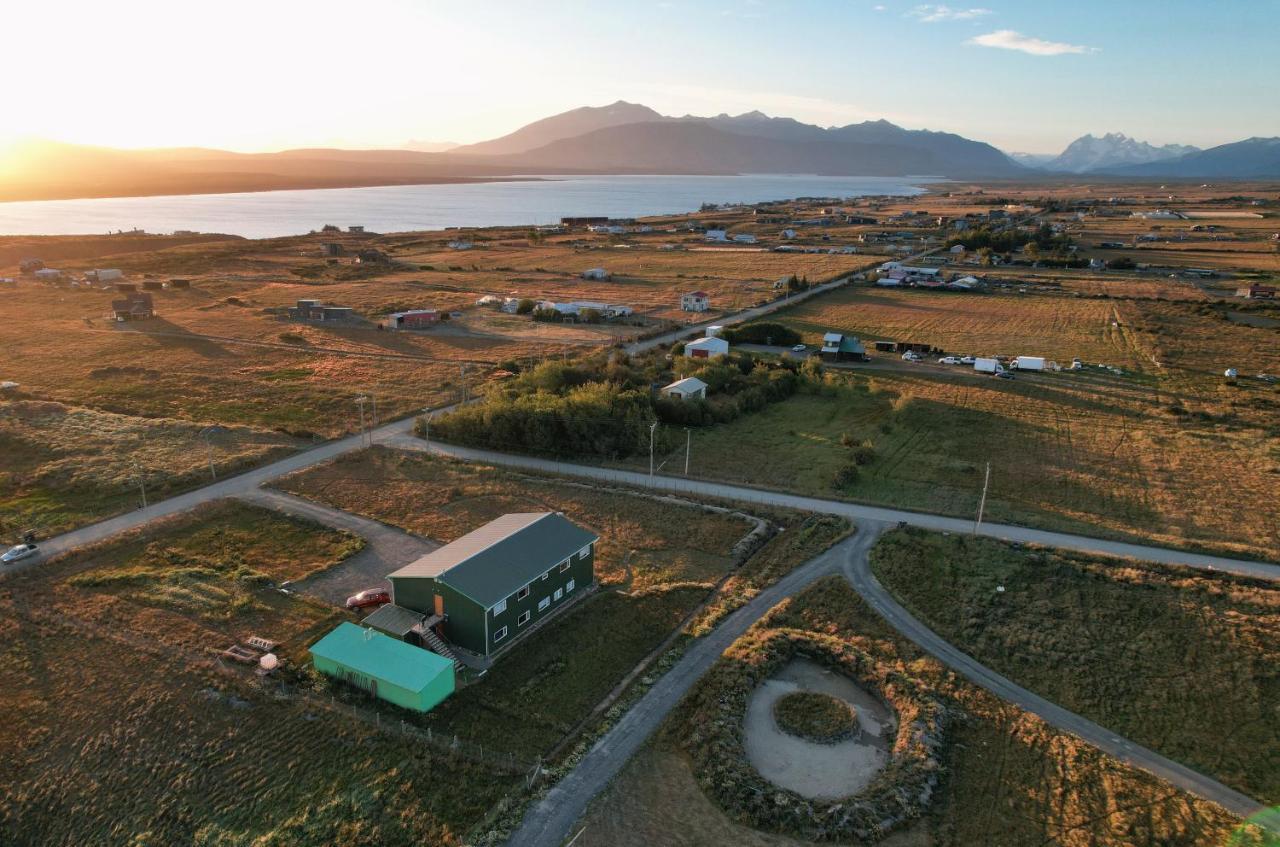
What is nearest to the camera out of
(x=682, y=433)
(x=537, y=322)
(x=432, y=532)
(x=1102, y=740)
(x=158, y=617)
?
(x=1102, y=740)

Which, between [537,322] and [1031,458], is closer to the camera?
[1031,458]

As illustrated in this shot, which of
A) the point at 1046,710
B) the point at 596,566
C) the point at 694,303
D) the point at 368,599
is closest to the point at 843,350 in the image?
the point at 694,303

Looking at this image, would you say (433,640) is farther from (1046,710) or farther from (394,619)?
(1046,710)

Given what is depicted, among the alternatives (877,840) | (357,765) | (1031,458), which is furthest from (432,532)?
(1031,458)

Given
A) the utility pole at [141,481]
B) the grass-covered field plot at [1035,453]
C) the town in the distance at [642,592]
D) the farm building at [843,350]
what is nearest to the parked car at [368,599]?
the town in the distance at [642,592]

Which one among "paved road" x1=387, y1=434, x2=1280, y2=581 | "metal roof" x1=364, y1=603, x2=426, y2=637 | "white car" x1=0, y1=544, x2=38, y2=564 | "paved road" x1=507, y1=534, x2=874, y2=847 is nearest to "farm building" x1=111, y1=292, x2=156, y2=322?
"paved road" x1=387, y1=434, x2=1280, y2=581

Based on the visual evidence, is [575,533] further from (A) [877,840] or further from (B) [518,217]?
(B) [518,217]

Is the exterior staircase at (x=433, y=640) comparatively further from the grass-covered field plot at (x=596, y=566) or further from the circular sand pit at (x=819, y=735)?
the circular sand pit at (x=819, y=735)
